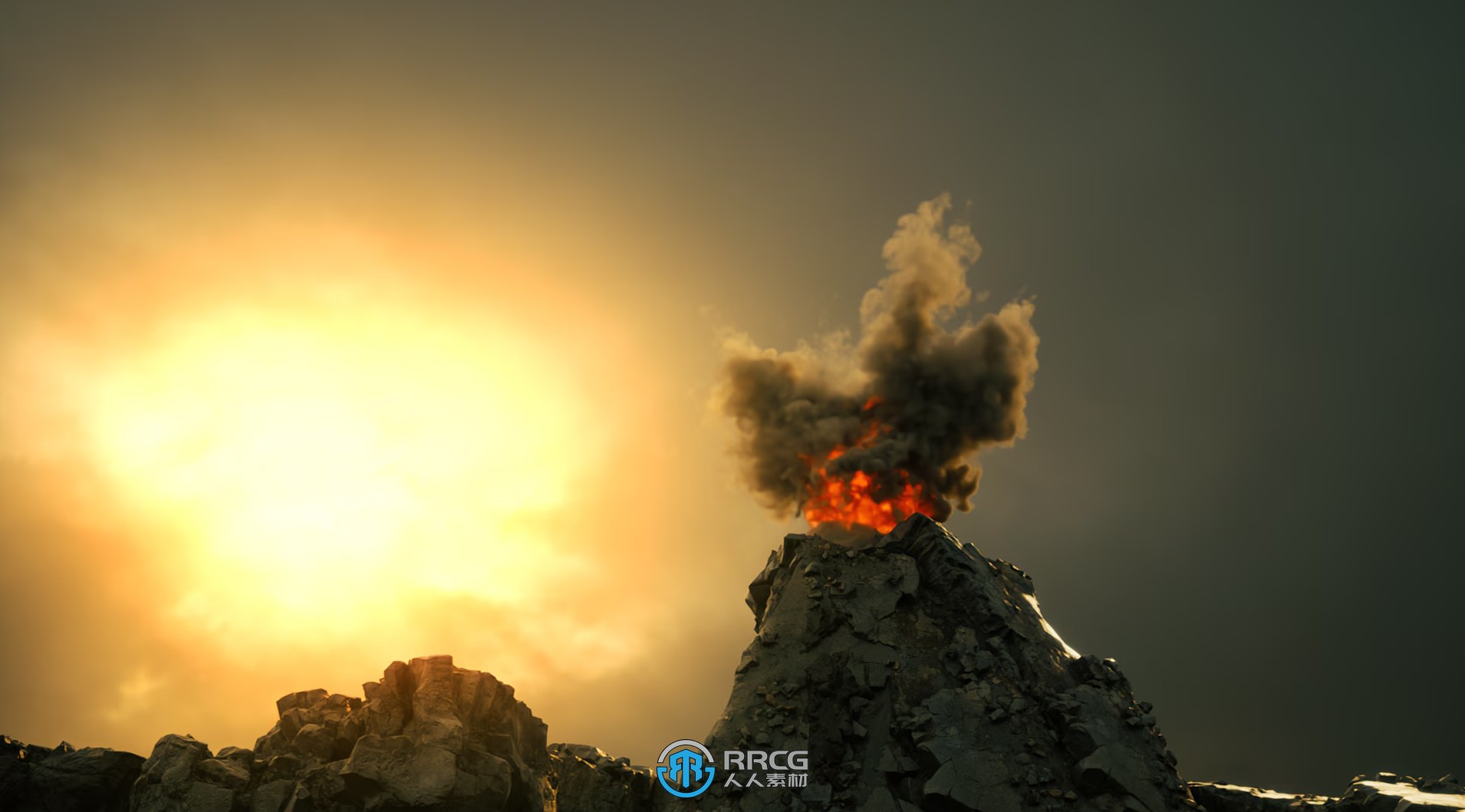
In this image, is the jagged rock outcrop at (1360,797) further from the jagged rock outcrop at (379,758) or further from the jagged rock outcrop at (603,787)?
the jagged rock outcrop at (379,758)

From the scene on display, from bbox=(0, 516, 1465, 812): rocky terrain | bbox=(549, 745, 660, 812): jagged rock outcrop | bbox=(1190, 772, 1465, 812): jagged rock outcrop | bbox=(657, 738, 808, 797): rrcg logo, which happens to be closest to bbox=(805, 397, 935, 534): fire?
bbox=(0, 516, 1465, 812): rocky terrain

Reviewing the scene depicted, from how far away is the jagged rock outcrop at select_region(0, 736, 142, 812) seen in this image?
52625mm

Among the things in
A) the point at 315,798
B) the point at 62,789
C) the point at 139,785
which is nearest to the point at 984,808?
the point at 315,798

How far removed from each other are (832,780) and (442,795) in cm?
2756

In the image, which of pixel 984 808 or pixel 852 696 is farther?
pixel 852 696

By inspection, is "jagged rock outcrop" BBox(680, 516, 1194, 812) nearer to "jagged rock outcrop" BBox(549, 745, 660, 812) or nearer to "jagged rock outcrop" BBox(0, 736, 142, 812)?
"jagged rock outcrop" BBox(549, 745, 660, 812)

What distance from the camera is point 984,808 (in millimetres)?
51531

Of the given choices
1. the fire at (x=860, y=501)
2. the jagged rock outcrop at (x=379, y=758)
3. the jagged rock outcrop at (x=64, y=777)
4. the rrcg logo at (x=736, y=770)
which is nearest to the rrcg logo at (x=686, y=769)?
the rrcg logo at (x=736, y=770)

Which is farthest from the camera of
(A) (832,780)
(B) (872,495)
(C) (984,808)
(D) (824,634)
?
(B) (872,495)

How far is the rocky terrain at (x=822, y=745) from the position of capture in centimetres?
5278

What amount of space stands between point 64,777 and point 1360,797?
91.1 meters

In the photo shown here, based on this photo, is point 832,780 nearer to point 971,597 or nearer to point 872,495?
point 971,597

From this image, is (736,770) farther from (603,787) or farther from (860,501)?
(860,501)

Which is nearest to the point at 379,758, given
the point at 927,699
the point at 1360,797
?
the point at 927,699
